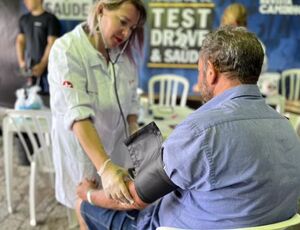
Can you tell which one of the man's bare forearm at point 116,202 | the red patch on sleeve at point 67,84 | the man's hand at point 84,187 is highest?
the red patch on sleeve at point 67,84

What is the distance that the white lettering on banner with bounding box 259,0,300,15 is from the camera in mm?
3688

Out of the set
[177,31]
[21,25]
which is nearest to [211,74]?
[177,31]

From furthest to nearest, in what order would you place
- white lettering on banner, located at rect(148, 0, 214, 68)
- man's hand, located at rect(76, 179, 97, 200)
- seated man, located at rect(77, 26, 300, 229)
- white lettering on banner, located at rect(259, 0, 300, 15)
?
white lettering on banner, located at rect(148, 0, 214, 68)
white lettering on banner, located at rect(259, 0, 300, 15)
man's hand, located at rect(76, 179, 97, 200)
seated man, located at rect(77, 26, 300, 229)

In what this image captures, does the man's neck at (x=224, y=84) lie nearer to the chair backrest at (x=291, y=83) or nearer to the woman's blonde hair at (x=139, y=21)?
the woman's blonde hair at (x=139, y=21)

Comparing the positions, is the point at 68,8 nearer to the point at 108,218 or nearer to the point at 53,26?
the point at 53,26

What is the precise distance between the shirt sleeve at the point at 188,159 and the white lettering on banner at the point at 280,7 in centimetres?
319

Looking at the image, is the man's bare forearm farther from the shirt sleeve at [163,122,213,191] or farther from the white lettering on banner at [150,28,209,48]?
the white lettering on banner at [150,28,209,48]

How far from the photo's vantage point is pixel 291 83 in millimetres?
3846

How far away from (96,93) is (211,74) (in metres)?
0.60

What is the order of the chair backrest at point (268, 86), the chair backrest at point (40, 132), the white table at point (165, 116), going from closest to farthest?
the chair backrest at point (40, 132)
the white table at point (165, 116)
the chair backrest at point (268, 86)

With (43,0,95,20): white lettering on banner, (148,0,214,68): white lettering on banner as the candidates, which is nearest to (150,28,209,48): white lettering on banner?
(148,0,214,68): white lettering on banner

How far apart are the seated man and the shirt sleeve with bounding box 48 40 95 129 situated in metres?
0.45

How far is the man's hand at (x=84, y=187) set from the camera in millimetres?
1415

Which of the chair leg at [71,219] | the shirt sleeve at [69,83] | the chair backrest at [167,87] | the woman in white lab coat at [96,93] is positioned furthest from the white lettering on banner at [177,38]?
the shirt sleeve at [69,83]
